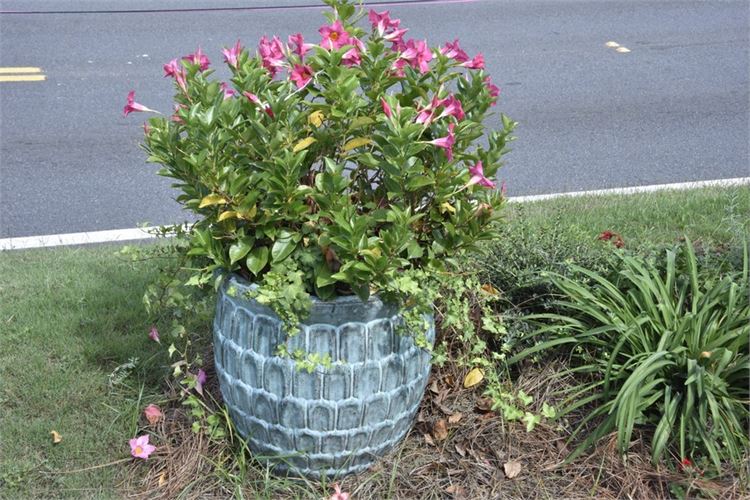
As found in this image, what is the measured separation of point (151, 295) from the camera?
3.03m

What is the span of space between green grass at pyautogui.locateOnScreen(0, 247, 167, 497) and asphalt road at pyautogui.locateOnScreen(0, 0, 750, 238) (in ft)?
3.58

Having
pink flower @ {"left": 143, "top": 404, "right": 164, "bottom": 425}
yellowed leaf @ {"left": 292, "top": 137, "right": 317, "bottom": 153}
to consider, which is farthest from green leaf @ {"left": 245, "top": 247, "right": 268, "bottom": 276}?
pink flower @ {"left": 143, "top": 404, "right": 164, "bottom": 425}

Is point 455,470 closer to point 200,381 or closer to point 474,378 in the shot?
point 474,378

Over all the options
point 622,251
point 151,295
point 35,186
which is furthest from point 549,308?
point 35,186

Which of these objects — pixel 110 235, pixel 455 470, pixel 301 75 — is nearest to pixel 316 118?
pixel 301 75

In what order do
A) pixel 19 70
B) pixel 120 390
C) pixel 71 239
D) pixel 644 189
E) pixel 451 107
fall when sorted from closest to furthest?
pixel 451 107
pixel 120 390
pixel 71 239
pixel 644 189
pixel 19 70

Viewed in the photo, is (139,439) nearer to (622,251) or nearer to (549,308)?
(549,308)

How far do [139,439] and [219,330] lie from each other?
0.50 meters

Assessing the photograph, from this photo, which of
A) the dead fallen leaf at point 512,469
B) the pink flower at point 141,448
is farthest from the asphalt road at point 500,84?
the dead fallen leaf at point 512,469

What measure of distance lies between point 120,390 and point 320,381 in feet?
3.56

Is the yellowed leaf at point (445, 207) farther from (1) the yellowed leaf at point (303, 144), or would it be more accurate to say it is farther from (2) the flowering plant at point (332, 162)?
(1) the yellowed leaf at point (303, 144)

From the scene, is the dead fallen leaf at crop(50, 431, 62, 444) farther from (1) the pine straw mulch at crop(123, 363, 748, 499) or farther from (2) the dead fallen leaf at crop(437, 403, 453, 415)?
(2) the dead fallen leaf at crop(437, 403, 453, 415)

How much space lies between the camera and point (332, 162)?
2562mm

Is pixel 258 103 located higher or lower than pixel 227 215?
higher
